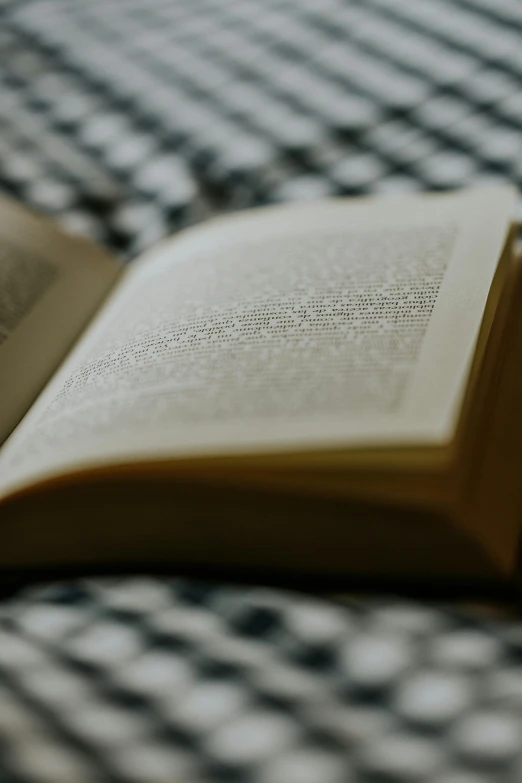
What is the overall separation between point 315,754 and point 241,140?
2.11 ft

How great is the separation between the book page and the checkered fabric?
7cm

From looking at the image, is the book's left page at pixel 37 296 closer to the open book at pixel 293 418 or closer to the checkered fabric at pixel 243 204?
the open book at pixel 293 418

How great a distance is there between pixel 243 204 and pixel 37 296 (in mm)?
243

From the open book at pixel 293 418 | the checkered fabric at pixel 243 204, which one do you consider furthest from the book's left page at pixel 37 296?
the checkered fabric at pixel 243 204

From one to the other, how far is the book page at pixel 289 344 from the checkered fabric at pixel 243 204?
7cm

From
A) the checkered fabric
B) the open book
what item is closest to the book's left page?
the open book

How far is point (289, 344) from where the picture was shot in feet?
1.61

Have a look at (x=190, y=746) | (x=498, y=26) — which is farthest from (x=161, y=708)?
(x=498, y=26)

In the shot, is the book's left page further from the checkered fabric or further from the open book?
the checkered fabric

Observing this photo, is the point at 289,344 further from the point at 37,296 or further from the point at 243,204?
the point at 243,204

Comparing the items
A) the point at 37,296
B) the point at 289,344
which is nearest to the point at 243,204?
the point at 37,296

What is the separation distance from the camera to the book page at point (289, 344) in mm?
425

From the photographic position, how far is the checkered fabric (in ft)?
1.12

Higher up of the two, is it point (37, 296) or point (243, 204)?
point (243, 204)
